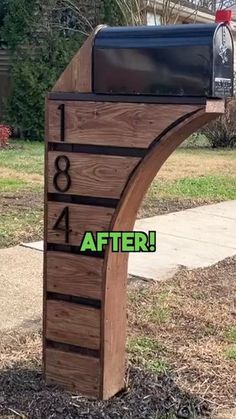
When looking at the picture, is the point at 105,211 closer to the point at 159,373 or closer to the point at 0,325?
the point at 159,373

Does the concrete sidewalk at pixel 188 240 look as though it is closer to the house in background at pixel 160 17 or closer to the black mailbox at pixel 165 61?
the black mailbox at pixel 165 61

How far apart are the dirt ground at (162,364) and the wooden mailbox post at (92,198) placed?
0.44 feet

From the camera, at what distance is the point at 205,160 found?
15133 mm

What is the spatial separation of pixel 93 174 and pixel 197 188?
7.65 m

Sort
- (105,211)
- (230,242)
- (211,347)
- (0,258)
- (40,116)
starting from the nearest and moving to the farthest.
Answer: (105,211)
(211,347)
(0,258)
(230,242)
(40,116)

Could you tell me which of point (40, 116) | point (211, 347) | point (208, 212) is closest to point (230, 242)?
point (208, 212)

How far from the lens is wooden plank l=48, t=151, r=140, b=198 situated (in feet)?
9.91

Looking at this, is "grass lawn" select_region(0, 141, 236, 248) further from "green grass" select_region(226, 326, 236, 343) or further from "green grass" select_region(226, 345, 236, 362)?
"green grass" select_region(226, 345, 236, 362)

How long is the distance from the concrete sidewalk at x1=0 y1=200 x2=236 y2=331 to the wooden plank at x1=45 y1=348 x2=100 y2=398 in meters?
1.03

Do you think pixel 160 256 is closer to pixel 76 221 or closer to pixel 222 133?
pixel 76 221

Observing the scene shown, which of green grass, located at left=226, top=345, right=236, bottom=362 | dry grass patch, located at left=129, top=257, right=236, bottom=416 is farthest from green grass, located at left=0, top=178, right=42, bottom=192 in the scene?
green grass, located at left=226, top=345, right=236, bottom=362

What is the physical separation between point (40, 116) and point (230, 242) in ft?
39.6

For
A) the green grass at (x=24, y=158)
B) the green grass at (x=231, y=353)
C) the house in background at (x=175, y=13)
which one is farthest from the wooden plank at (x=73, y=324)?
the house in background at (x=175, y=13)

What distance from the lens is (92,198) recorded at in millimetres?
3119
